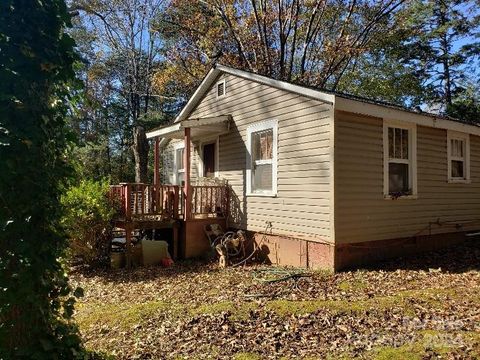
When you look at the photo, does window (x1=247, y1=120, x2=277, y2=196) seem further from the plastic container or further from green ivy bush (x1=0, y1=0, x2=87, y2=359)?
green ivy bush (x1=0, y1=0, x2=87, y2=359)

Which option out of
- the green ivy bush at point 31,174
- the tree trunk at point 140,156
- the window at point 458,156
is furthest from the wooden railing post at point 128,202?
the tree trunk at point 140,156

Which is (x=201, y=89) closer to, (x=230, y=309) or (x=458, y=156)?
(x=458, y=156)

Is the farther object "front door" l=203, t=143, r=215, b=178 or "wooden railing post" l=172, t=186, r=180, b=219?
"front door" l=203, t=143, r=215, b=178

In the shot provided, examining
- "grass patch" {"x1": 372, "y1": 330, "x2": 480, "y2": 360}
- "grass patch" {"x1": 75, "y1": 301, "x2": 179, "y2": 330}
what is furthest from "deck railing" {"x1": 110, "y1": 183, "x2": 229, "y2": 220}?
"grass patch" {"x1": 372, "y1": 330, "x2": 480, "y2": 360}

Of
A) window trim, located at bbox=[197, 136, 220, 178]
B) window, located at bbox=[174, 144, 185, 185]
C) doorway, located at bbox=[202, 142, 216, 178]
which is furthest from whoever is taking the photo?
window, located at bbox=[174, 144, 185, 185]

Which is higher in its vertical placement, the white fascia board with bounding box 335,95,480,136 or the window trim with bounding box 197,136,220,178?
the white fascia board with bounding box 335,95,480,136

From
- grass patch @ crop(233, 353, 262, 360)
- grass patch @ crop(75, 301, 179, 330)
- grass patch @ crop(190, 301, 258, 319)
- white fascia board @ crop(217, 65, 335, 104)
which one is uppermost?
white fascia board @ crop(217, 65, 335, 104)

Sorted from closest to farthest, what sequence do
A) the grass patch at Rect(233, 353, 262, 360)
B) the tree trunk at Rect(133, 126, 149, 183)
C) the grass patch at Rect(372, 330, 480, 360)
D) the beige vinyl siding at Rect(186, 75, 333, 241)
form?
1. the grass patch at Rect(372, 330, 480, 360)
2. the grass patch at Rect(233, 353, 262, 360)
3. the beige vinyl siding at Rect(186, 75, 333, 241)
4. the tree trunk at Rect(133, 126, 149, 183)

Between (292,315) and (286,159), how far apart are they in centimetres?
418

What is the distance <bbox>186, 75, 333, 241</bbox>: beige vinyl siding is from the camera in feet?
25.6

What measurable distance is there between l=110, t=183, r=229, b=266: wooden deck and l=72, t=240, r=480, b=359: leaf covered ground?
158 centimetres

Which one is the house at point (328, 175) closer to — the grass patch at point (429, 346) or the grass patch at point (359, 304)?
Answer: the grass patch at point (359, 304)

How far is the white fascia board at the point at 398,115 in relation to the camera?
7.41 m

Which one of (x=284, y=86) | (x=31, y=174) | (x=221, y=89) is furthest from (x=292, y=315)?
(x=221, y=89)
